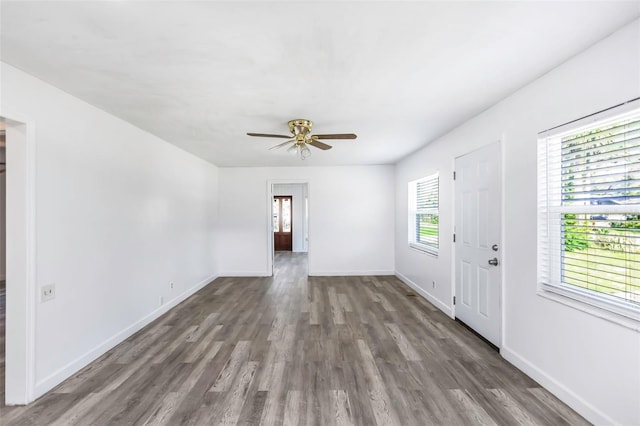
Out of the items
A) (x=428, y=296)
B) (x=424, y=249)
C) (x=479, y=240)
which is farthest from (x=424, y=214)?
(x=479, y=240)

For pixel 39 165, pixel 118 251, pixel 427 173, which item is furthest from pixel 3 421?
pixel 427 173

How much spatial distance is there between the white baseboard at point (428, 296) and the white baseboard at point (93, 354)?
12.6ft

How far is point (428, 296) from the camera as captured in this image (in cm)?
422

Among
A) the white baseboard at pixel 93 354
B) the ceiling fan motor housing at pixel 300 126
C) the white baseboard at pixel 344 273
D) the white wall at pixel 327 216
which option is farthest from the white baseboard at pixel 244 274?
the ceiling fan motor housing at pixel 300 126

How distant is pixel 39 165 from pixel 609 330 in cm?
405

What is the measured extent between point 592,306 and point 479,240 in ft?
4.14

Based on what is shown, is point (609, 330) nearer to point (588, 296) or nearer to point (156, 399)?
point (588, 296)

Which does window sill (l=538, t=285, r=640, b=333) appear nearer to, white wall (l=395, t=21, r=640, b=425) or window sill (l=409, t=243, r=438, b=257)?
white wall (l=395, t=21, r=640, b=425)

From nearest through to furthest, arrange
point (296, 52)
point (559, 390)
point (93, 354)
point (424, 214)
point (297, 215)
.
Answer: point (296, 52) → point (559, 390) → point (93, 354) → point (424, 214) → point (297, 215)

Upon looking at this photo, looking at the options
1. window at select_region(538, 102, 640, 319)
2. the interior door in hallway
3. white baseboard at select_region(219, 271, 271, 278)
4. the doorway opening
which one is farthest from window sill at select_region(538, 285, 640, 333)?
the interior door in hallway

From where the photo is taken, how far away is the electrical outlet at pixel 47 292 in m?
2.06

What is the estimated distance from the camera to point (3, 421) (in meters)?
1.78

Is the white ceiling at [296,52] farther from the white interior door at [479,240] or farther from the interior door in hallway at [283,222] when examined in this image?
the interior door in hallway at [283,222]

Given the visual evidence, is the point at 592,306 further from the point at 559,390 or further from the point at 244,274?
the point at 244,274
